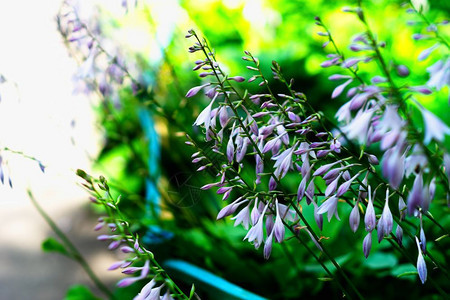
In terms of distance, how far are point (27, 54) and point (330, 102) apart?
349 centimetres

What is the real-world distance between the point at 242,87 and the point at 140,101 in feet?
1.86

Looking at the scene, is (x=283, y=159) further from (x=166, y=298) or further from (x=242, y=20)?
(x=242, y=20)

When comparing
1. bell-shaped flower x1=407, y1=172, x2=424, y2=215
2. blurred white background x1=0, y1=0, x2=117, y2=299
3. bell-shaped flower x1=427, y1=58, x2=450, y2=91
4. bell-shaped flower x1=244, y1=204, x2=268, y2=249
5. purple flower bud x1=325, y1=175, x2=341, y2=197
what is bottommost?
blurred white background x1=0, y1=0, x2=117, y2=299

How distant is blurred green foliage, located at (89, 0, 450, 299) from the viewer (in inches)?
50.9

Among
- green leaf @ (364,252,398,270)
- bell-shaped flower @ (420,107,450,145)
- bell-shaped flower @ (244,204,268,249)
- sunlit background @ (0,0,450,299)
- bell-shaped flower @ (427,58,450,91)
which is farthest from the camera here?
sunlit background @ (0,0,450,299)

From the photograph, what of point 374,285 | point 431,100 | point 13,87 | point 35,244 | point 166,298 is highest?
point 13,87

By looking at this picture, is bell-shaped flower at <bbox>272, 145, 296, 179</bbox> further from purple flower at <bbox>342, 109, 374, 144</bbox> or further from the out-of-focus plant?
purple flower at <bbox>342, 109, 374, 144</bbox>

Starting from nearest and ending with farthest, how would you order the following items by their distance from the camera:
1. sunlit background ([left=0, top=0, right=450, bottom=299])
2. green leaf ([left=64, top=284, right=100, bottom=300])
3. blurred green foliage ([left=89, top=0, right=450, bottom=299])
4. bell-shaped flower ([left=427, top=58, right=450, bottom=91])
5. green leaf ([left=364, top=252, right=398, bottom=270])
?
bell-shaped flower ([left=427, top=58, right=450, bottom=91]), green leaf ([left=364, top=252, right=398, bottom=270]), blurred green foliage ([left=89, top=0, right=450, bottom=299]), green leaf ([left=64, top=284, right=100, bottom=300]), sunlit background ([left=0, top=0, right=450, bottom=299])

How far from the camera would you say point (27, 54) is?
4.59 m

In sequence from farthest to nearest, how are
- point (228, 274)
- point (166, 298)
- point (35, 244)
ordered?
point (35, 244) → point (228, 274) → point (166, 298)

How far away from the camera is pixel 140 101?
5.42ft

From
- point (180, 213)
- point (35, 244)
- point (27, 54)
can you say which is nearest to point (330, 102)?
point (180, 213)

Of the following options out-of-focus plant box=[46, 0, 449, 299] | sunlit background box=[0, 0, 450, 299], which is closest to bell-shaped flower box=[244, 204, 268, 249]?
out-of-focus plant box=[46, 0, 449, 299]

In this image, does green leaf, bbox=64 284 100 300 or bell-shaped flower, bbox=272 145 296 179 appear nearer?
bell-shaped flower, bbox=272 145 296 179
